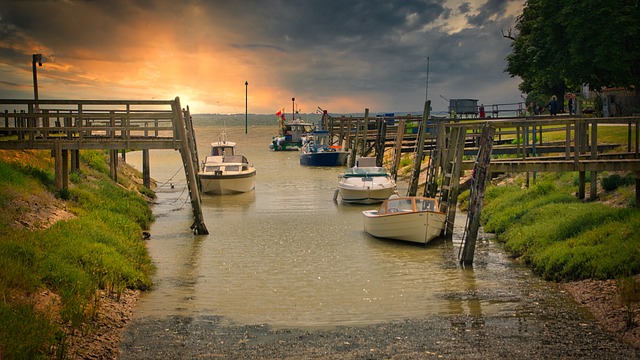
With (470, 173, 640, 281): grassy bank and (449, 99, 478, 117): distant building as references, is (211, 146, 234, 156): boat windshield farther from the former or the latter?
(470, 173, 640, 281): grassy bank

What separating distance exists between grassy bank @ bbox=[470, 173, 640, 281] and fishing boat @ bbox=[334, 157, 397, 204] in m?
7.22

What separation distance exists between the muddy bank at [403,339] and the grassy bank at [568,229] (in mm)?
1871

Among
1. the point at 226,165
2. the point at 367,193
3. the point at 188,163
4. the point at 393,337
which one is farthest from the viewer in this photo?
the point at 226,165

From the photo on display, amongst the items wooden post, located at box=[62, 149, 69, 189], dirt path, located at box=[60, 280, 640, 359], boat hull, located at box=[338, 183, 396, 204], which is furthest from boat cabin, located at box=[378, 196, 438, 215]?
wooden post, located at box=[62, 149, 69, 189]

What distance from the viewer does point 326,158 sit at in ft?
195

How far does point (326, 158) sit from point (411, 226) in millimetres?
36883

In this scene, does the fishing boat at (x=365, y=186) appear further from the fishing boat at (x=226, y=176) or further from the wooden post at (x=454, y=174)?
the wooden post at (x=454, y=174)

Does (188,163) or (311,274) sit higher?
(188,163)

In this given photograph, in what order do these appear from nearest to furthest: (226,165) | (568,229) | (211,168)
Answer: (568,229) → (211,168) → (226,165)

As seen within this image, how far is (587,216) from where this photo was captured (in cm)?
1892

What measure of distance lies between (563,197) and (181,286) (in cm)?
1331

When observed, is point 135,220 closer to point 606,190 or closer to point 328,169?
point 606,190

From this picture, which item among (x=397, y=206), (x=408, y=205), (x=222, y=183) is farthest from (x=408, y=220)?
(x=222, y=183)

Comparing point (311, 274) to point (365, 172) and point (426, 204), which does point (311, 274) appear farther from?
point (365, 172)
